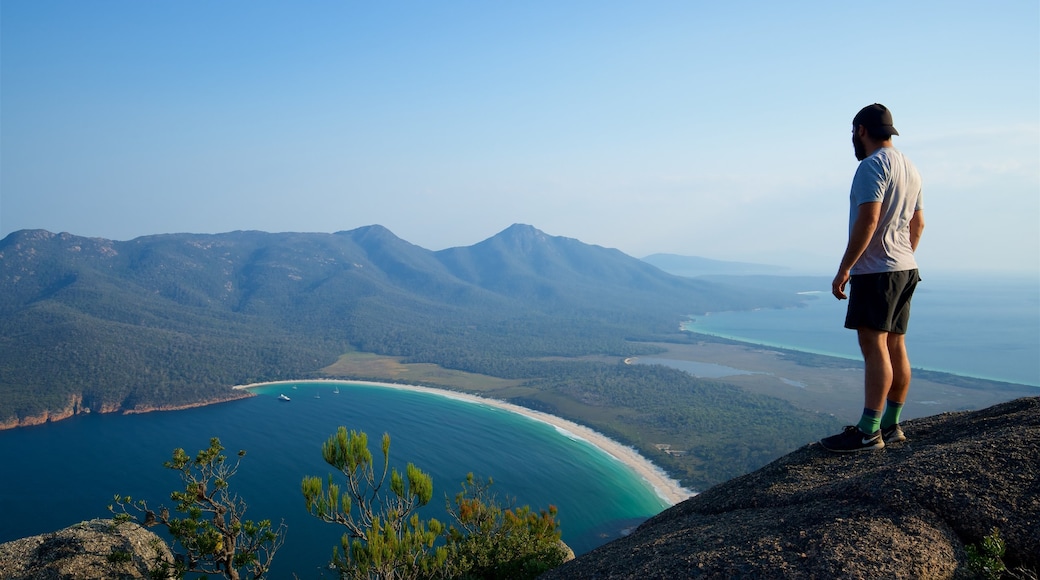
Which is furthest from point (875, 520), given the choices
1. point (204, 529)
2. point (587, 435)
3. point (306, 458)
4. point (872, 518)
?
point (306, 458)

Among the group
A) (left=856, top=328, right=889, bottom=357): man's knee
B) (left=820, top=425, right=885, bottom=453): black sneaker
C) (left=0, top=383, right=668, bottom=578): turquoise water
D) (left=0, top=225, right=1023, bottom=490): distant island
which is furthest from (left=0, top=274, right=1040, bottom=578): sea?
(left=856, top=328, right=889, bottom=357): man's knee

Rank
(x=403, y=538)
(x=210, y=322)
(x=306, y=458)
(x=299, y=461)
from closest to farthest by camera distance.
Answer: (x=403, y=538)
(x=299, y=461)
(x=306, y=458)
(x=210, y=322)

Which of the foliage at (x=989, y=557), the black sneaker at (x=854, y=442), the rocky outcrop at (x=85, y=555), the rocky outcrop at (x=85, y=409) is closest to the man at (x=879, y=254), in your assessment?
the black sneaker at (x=854, y=442)

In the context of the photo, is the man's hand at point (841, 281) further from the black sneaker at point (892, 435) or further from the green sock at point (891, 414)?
the black sneaker at point (892, 435)

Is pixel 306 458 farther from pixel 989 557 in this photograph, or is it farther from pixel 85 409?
pixel 989 557

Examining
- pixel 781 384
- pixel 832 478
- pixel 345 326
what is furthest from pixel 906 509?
pixel 345 326

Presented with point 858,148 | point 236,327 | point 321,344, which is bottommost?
point 321,344
